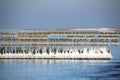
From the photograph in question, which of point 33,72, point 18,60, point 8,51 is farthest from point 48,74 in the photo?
point 8,51

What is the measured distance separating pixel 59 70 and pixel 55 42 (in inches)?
679

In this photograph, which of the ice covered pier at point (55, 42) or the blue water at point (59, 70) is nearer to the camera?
the blue water at point (59, 70)

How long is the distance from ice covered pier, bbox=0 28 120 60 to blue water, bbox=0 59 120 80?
209 inches

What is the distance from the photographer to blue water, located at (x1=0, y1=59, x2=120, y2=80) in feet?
184

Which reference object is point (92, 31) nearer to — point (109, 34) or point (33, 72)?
point (109, 34)

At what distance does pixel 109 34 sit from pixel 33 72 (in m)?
19.9

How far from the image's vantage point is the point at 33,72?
59.2 meters

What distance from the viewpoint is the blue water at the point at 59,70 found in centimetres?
5600

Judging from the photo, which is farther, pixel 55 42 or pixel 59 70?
pixel 55 42

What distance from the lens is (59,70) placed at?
198 feet

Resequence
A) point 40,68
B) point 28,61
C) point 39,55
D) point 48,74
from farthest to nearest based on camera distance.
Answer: point 39,55 → point 28,61 → point 40,68 → point 48,74

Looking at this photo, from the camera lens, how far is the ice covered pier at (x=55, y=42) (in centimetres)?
7538

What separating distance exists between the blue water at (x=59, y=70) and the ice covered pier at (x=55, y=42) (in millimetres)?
5309

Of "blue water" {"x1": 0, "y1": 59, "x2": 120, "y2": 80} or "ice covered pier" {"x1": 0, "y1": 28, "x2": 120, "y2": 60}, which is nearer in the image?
"blue water" {"x1": 0, "y1": 59, "x2": 120, "y2": 80}
